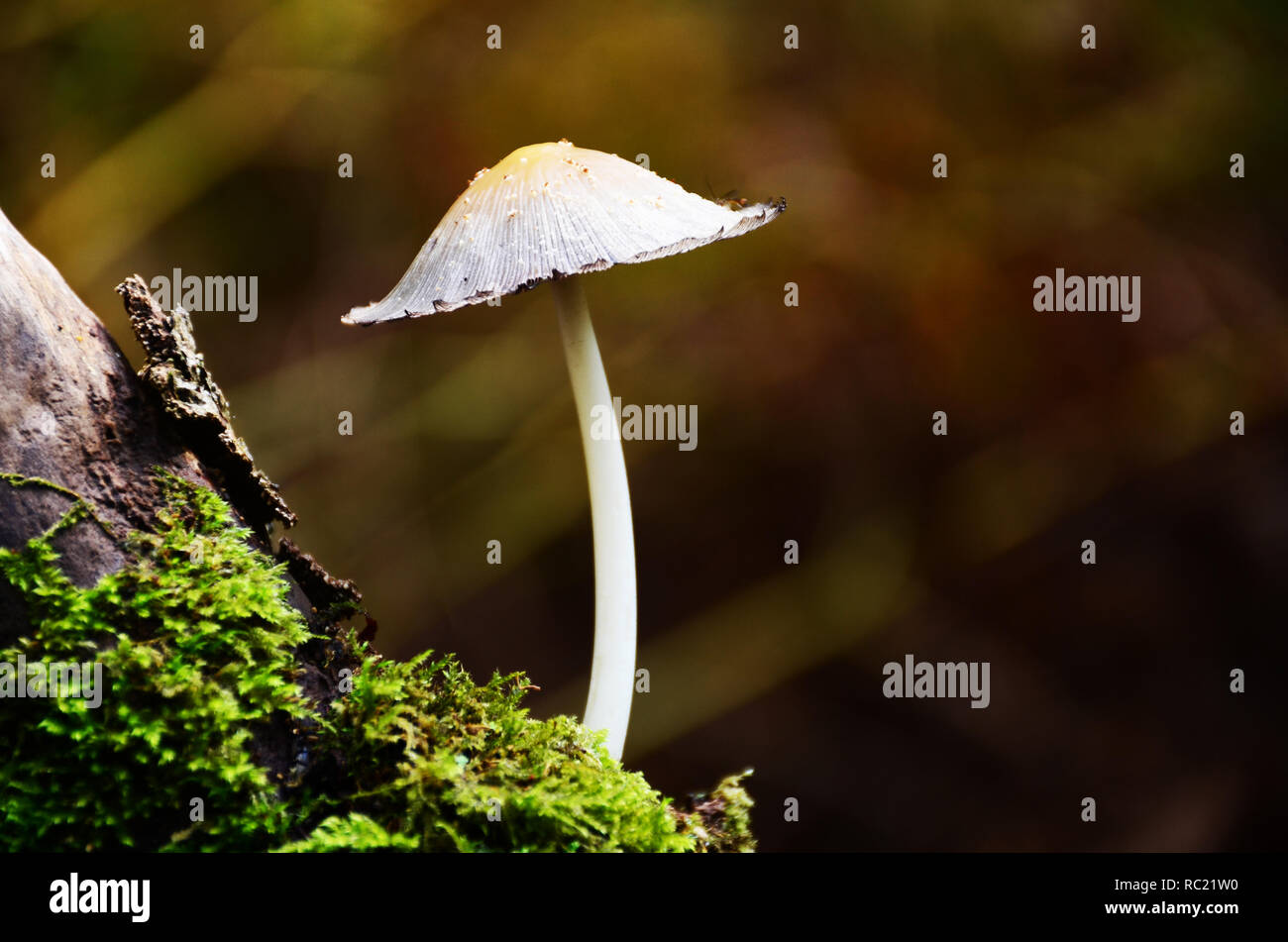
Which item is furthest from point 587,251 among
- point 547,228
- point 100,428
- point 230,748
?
point 230,748

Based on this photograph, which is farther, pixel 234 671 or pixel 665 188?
pixel 665 188

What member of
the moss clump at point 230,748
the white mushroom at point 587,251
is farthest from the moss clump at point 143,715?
the white mushroom at point 587,251

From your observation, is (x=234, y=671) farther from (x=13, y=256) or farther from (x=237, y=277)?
(x=237, y=277)

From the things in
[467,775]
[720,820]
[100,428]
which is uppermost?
[100,428]

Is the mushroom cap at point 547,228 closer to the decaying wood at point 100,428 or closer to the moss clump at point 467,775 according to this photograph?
the decaying wood at point 100,428

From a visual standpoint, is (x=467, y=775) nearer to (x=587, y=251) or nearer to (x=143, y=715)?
(x=143, y=715)
